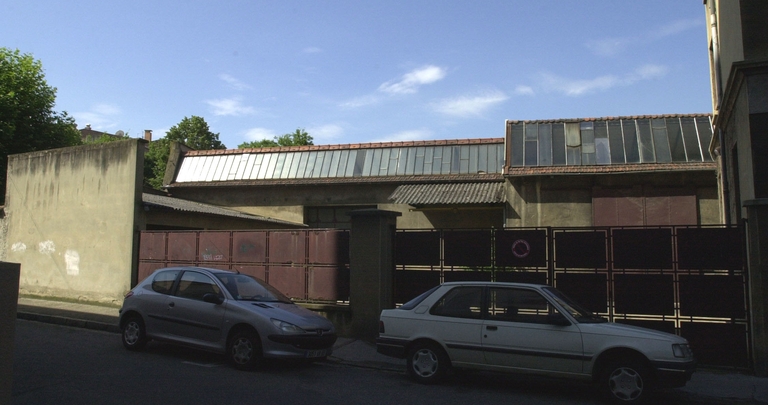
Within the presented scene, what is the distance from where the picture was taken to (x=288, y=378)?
8094 millimetres

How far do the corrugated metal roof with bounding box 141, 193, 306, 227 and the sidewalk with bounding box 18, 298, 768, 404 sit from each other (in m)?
3.39

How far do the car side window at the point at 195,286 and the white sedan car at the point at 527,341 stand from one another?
3.00 meters

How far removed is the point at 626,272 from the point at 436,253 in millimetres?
3491

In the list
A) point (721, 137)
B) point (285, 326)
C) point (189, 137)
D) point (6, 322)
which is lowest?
point (285, 326)

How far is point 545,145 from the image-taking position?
68.1 feet

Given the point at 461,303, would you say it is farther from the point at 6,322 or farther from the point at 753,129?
the point at 753,129

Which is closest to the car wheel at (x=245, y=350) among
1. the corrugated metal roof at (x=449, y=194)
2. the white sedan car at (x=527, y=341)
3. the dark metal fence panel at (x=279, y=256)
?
the white sedan car at (x=527, y=341)

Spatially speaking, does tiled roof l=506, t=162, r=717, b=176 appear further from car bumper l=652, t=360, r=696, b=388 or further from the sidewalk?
car bumper l=652, t=360, r=696, b=388

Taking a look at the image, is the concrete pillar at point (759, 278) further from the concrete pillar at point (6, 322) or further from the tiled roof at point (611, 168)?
the tiled roof at point (611, 168)

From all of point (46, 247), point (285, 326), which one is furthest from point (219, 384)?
point (46, 247)

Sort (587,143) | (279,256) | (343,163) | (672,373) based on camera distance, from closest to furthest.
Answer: (672,373)
(279,256)
(587,143)
(343,163)

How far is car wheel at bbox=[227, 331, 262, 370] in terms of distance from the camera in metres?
8.49

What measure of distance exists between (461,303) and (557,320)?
1361 millimetres

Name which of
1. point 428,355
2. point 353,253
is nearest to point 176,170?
point 353,253
